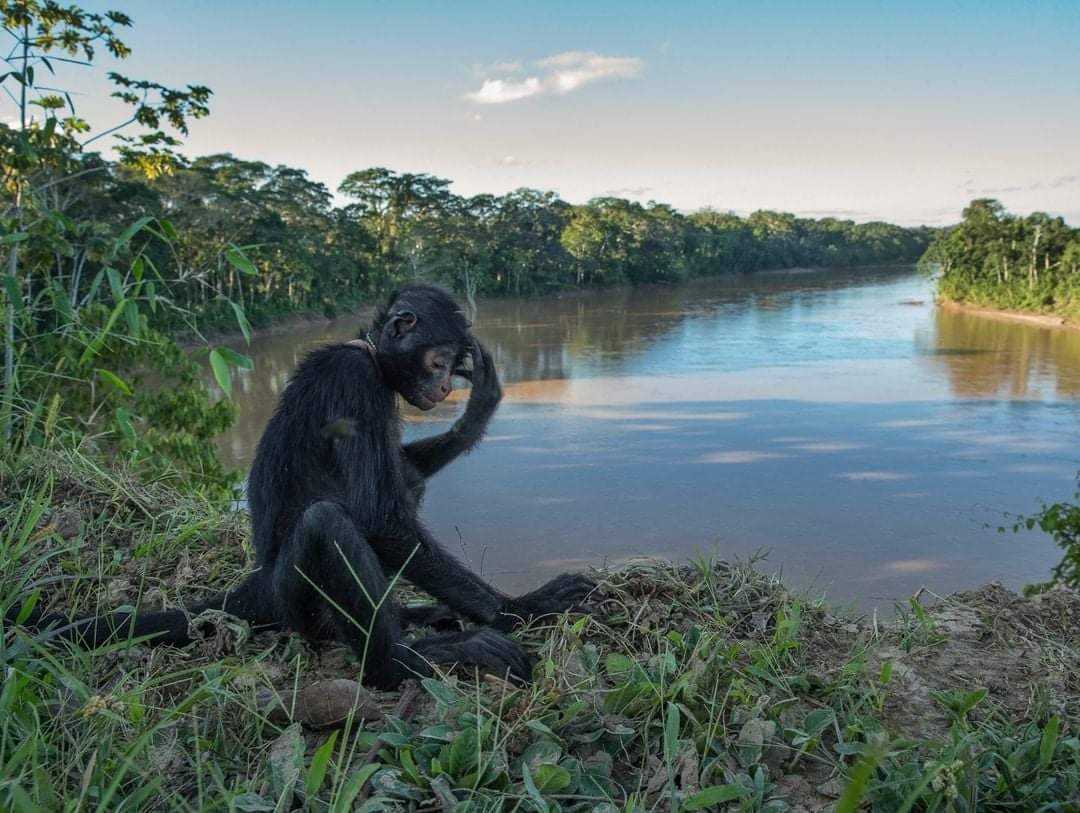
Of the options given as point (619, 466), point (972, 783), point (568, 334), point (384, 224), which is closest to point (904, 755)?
point (972, 783)

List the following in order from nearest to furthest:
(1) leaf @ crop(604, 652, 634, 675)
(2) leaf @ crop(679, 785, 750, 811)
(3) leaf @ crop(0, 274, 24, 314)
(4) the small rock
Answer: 1. (2) leaf @ crop(679, 785, 750, 811)
2. (4) the small rock
3. (1) leaf @ crop(604, 652, 634, 675)
4. (3) leaf @ crop(0, 274, 24, 314)

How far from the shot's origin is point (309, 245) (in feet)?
145

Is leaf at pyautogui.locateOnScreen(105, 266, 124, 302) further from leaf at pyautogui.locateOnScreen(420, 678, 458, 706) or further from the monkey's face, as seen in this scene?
leaf at pyautogui.locateOnScreen(420, 678, 458, 706)

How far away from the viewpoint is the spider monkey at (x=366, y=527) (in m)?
2.71

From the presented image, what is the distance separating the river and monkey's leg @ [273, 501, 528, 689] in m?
0.79

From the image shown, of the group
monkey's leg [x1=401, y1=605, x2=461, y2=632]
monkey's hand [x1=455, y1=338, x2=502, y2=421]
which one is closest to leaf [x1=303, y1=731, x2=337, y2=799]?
monkey's leg [x1=401, y1=605, x2=461, y2=632]

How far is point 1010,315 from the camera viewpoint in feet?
172

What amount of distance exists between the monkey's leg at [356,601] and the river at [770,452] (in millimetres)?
790

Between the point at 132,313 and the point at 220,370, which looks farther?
the point at 132,313

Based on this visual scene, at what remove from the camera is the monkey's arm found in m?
3.53

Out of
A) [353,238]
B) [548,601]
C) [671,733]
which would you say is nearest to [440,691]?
[671,733]

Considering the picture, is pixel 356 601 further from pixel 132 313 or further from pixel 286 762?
pixel 132 313

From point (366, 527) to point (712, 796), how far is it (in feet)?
4.93

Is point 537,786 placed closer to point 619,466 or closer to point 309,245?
point 619,466
